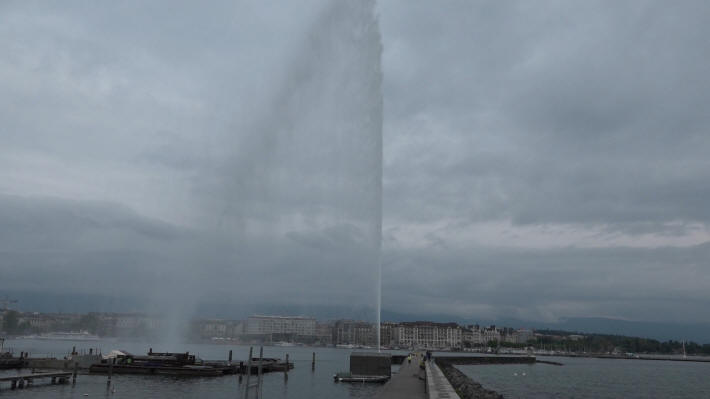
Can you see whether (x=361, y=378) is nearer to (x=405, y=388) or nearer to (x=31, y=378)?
(x=405, y=388)

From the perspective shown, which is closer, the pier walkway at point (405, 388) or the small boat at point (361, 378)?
the pier walkway at point (405, 388)

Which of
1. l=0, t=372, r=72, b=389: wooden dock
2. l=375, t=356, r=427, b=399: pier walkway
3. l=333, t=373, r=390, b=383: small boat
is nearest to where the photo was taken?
l=375, t=356, r=427, b=399: pier walkway

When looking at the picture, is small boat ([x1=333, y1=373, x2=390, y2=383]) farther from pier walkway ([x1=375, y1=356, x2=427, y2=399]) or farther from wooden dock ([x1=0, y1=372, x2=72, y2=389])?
wooden dock ([x1=0, y1=372, x2=72, y2=389])

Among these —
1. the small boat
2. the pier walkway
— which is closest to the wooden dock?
the small boat

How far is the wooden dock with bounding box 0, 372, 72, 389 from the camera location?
36844 millimetres

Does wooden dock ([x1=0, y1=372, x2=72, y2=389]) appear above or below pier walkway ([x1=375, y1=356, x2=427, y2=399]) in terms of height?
below

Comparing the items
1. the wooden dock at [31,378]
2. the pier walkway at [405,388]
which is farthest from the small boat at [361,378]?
the wooden dock at [31,378]

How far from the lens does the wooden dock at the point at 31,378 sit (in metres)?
36.8

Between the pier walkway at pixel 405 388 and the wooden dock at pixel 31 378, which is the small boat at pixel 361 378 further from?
the wooden dock at pixel 31 378

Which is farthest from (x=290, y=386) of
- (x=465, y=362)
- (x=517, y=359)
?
(x=517, y=359)

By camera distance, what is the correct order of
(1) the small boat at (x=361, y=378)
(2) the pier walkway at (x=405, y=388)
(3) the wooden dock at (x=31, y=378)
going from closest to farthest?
(2) the pier walkway at (x=405, y=388) → (3) the wooden dock at (x=31, y=378) → (1) the small boat at (x=361, y=378)

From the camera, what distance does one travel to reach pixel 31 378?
125 ft

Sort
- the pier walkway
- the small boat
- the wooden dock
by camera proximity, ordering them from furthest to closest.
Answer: the small boat → the wooden dock → the pier walkway

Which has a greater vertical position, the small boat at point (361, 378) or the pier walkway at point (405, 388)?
the pier walkway at point (405, 388)
